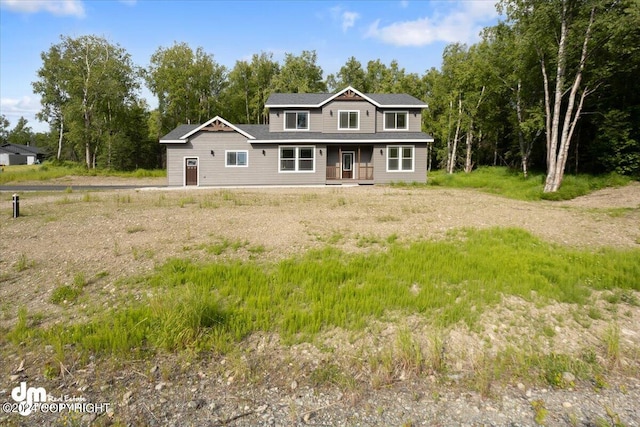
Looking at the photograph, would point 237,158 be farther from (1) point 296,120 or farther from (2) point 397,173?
(2) point 397,173

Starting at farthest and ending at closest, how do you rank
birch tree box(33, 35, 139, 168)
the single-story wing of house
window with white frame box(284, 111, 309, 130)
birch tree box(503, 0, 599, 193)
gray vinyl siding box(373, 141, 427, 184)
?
1. the single-story wing of house
2. birch tree box(33, 35, 139, 168)
3. window with white frame box(284, 111, 309, 130)
4. gray vinyl siding box(373, 141, 427, 184)
5. birch tree box(503, 0, 599, 193)

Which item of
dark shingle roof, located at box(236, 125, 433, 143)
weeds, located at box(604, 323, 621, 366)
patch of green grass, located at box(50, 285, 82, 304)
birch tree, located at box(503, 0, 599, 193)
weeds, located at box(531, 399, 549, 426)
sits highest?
birch tree, located at box(503, 0, 599, 193)

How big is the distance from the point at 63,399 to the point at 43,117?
5881 centimetres

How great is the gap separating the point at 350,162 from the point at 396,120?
14.8 ft

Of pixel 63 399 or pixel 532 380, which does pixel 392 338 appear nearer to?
pixel 532 380

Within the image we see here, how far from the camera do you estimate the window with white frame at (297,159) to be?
25297 mm

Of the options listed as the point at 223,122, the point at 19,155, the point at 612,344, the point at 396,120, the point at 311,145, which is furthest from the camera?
the point at 19,155

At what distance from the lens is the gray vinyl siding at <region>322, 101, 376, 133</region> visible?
26016mm

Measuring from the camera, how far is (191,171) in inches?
973

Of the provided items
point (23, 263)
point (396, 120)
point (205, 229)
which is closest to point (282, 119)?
point (396, 120)

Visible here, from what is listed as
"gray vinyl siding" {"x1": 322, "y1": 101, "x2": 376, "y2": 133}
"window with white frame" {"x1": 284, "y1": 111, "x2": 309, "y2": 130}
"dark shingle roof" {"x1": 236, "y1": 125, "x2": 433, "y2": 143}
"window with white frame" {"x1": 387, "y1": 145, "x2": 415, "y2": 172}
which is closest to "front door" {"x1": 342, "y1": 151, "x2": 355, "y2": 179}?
"dark shingle roof" {"x1": 236, "y1": 125, "x2": 433, "y2": 143}

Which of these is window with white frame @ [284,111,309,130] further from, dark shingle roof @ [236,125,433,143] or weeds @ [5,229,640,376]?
weeds @ [5,229,640,376]

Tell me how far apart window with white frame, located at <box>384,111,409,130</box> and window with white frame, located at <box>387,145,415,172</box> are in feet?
7.04

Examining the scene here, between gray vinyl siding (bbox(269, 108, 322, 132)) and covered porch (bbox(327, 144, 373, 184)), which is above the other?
gray vinyl siding (bbox(269, 108, 322, 132))
